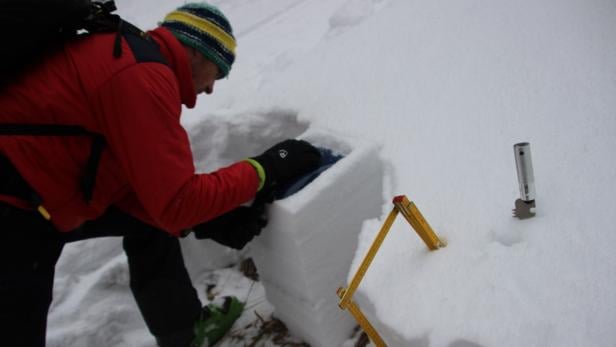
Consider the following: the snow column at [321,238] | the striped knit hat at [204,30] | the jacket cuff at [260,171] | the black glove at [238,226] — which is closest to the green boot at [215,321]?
the snow column at [321,238]

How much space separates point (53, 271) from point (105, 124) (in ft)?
1.98

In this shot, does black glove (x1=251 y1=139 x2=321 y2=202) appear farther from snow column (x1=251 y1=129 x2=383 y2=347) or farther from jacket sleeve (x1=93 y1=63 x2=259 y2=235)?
jacket sleeve (x1=93 y1=63 x2=259 y2=235)

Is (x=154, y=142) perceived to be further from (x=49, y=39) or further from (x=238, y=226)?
(x=238, y=226)

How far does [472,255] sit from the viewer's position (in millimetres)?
1286

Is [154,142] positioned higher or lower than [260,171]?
higher

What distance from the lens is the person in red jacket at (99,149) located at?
1191mm

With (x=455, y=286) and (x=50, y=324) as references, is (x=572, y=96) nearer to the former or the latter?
(x=455, y=286)

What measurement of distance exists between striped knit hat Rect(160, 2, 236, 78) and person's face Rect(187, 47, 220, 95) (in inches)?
0.8

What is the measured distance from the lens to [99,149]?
4.19 feet

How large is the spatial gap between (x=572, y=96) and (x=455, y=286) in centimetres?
106

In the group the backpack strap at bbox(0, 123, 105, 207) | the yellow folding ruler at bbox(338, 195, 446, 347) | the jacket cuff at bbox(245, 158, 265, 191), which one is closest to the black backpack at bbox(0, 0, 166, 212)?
the backpack strap at bbox(0, 123, 105, 207)

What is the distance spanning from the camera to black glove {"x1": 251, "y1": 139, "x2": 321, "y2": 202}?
5.23 ft

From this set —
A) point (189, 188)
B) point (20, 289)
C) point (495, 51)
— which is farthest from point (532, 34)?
point (20, 289)

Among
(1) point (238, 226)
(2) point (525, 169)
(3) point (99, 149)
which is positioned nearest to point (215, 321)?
(1) point (238, 226)
